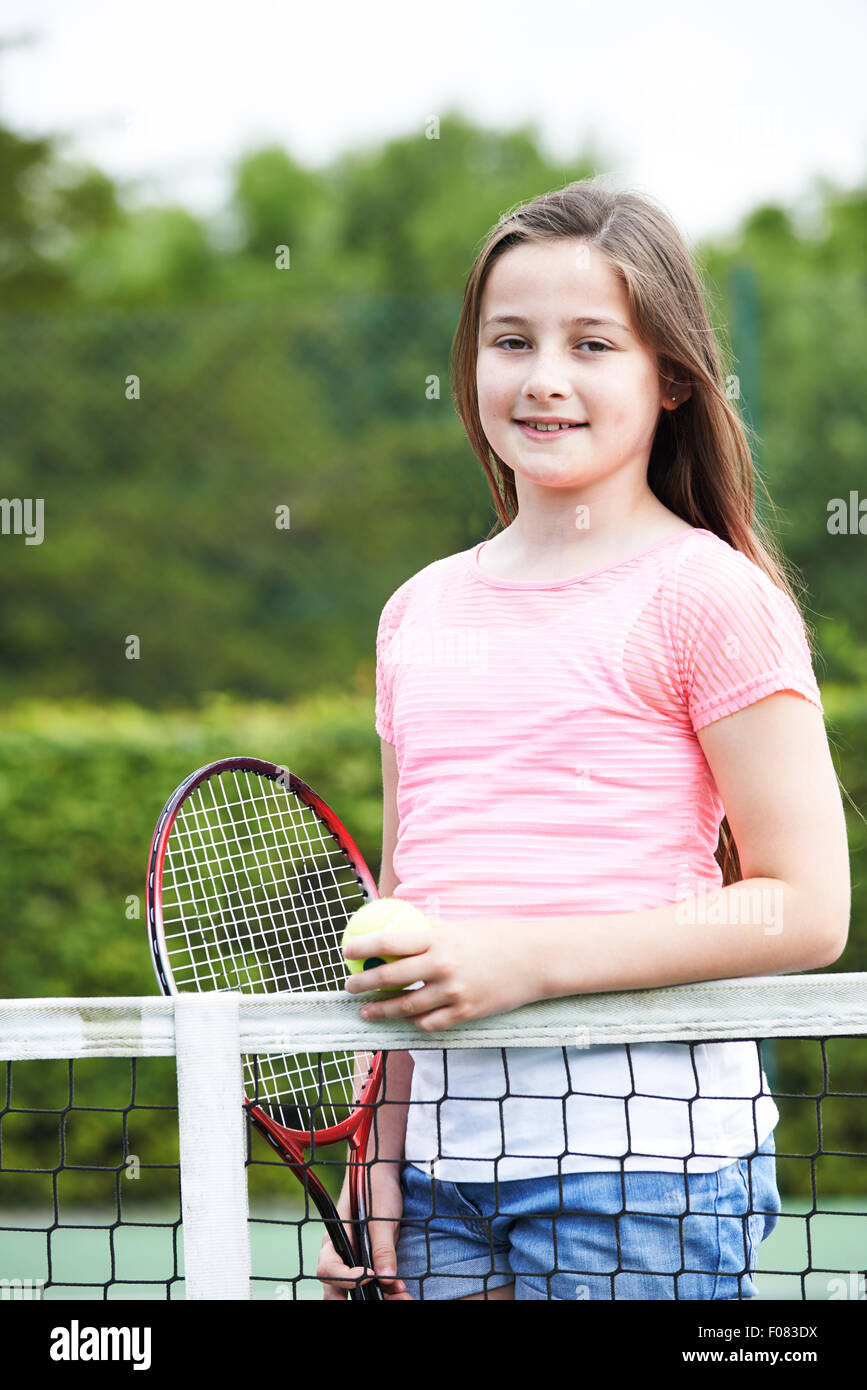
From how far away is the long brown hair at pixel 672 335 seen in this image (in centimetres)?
156

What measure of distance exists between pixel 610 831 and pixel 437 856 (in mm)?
185

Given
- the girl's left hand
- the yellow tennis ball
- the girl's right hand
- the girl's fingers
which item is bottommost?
the girl's right hand

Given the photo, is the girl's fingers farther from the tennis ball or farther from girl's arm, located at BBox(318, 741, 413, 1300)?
girl's arm, located at BBox(318, 741, 413, 1300)

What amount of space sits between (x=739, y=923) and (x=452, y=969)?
270 mm

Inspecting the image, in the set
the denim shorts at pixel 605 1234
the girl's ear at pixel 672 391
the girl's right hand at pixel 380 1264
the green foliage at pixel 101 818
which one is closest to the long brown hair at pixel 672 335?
the girl's ear at pixel 672 391

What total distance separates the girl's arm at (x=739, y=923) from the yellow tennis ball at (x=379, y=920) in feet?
0.08

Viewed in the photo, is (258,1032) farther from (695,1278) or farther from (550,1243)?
(695,1278)

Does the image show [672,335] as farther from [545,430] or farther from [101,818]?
[101,818]

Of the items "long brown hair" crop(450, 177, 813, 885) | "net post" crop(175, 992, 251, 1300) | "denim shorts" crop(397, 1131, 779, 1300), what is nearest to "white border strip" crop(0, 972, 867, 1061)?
"net post" crop(175, 992, 251, 1300)

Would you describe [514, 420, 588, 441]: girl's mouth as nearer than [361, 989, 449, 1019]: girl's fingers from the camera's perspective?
No

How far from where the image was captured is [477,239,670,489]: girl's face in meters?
1.52

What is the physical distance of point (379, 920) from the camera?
135 centimetres

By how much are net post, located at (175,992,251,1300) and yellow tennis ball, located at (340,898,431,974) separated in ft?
0.51

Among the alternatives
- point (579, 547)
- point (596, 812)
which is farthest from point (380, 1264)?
point (579, 547)
